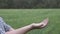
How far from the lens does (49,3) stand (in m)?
21.8

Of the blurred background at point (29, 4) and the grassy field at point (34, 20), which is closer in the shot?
the grassy field at point (34, 20)

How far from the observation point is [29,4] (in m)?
21.7

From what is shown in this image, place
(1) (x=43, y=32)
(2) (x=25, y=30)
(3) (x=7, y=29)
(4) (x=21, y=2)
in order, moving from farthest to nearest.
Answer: (4) (x=21, y=2), (1) (x=43, y=32), (3) (x=7, y=29), (2) (x=25, y=30)

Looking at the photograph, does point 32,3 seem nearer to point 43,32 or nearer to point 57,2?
point 57,2

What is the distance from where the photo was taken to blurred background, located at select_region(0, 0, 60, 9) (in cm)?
2147

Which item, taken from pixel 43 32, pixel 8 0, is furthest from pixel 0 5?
pixel 43 32

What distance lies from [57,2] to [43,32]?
53.0ft

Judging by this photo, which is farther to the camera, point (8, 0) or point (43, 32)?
point (8, 0)

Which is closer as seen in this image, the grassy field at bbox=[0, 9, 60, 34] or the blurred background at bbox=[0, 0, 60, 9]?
the grassy field at bbox=[0, 9, 60, 34]

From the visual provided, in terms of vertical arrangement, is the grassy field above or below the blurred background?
above

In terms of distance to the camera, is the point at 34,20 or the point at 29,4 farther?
the point at 29,4

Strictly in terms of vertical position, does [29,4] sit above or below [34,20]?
below

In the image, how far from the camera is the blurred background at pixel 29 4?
21469 mm

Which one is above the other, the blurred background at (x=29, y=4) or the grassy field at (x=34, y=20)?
the grassy field at (x=34, y=20)
